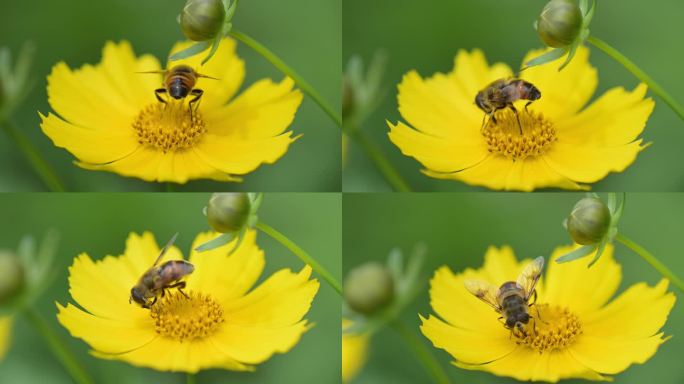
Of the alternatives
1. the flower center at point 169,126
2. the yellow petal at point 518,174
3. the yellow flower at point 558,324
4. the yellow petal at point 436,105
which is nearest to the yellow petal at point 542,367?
the yellow flower at point 558,324

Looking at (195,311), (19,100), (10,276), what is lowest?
(195,311)

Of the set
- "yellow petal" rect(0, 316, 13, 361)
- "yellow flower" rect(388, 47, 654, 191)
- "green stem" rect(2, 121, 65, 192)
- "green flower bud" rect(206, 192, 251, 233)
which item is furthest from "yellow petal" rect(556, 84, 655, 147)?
"yellow petal" rect(0, 316, 13, 361)

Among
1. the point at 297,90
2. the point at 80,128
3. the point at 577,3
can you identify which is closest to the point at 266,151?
the point at 297,90

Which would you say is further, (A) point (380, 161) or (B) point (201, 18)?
(A) point (380, 161)

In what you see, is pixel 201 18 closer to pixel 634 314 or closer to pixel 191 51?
pixel 191 51

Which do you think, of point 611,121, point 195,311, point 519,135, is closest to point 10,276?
point 195,311

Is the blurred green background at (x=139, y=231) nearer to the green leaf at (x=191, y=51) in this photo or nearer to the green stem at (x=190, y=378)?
the green stem at (x=190, y=378)

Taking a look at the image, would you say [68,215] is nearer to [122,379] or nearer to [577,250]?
[122,379]
